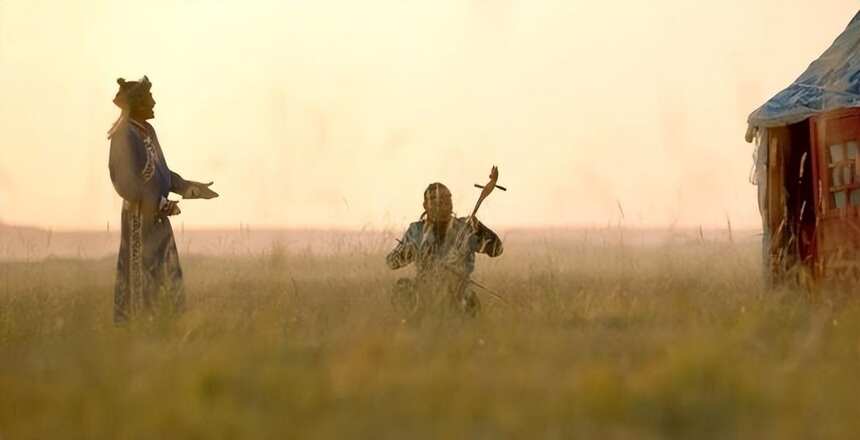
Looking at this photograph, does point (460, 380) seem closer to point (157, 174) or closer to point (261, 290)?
point (157, 174)

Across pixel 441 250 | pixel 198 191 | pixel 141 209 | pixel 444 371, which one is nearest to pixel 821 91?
pixel 441 250

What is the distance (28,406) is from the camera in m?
4.31

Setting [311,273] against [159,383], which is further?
[311,273]

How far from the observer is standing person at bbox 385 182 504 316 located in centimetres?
702

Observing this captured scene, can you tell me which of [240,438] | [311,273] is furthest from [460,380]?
[311,273]

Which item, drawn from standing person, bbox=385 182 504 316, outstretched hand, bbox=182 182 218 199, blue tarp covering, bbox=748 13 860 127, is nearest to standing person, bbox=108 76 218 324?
outstretched hand, bbox=182 182 218 199

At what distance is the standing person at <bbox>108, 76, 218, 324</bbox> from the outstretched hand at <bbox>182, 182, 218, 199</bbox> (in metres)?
0.09

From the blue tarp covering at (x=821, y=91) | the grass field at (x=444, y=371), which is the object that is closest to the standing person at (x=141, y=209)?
the grass field at (x=444, y=371)

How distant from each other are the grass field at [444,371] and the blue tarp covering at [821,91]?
177 centimetres

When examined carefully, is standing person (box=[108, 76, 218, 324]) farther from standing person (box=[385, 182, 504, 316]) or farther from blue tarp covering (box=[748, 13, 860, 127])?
blue tarp covering (box=[748, 13, 860, 127])

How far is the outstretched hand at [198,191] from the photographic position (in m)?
7.39

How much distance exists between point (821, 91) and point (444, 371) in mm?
5538

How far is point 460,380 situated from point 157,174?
3497 millimetres

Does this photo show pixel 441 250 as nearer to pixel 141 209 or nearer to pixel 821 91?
pixel 141 209
